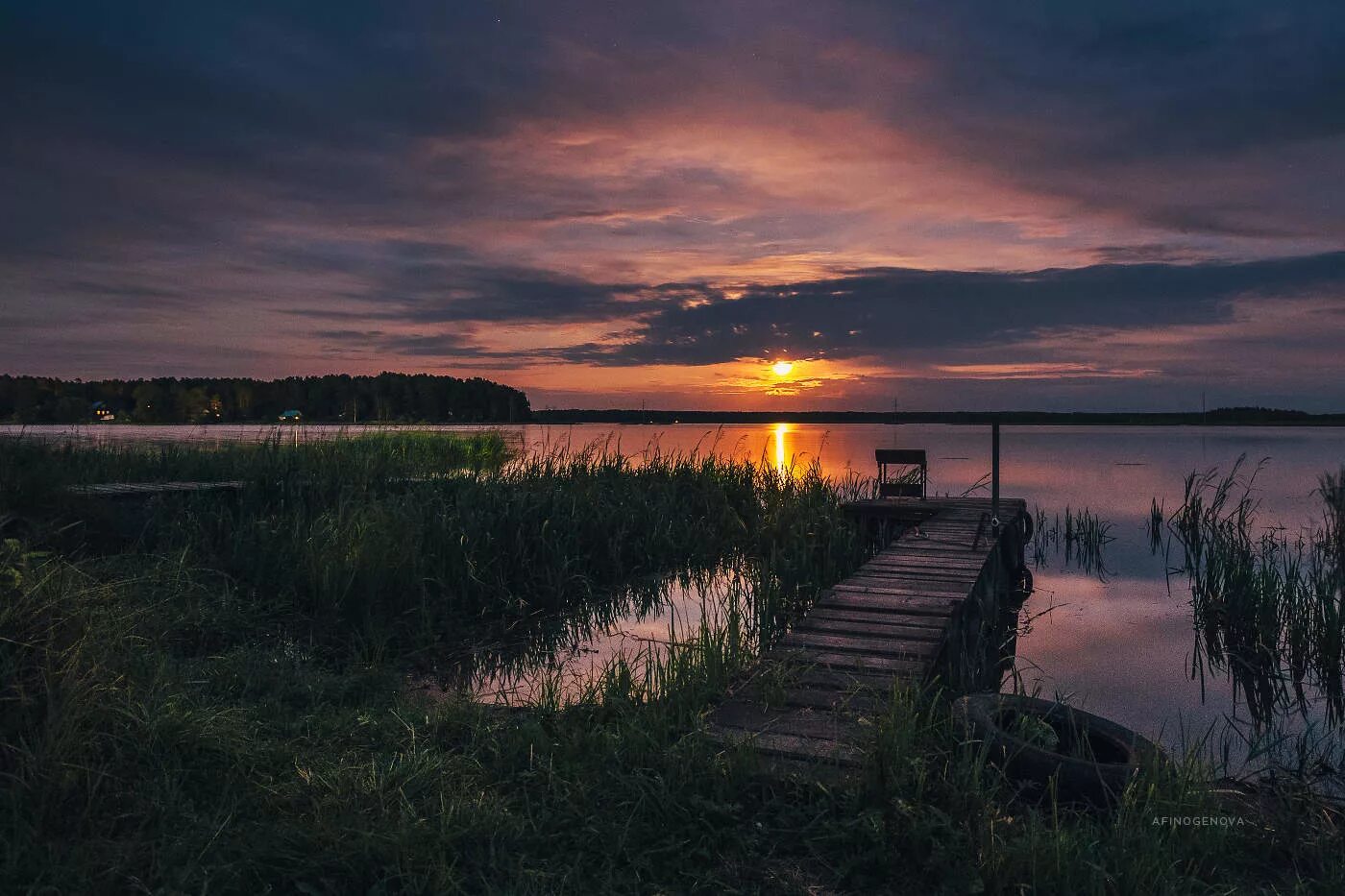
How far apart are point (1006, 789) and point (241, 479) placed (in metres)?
10.4

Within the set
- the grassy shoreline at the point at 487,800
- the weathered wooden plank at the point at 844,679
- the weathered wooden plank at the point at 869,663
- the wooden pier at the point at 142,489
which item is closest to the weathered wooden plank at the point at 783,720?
the grassy shoreline at the point at 487,800

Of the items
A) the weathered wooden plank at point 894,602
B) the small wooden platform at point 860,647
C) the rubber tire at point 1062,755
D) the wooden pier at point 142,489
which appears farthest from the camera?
the wooden pier at point 142,489

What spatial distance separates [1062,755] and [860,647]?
172 centimetres

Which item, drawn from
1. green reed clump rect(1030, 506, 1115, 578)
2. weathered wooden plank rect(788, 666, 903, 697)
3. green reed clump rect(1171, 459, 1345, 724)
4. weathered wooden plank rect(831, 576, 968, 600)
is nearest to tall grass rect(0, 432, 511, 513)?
weathered wooden plank rect(831, 576, 968, 600)

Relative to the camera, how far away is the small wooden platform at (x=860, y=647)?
399 centimetres

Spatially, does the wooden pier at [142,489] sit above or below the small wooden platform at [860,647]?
above

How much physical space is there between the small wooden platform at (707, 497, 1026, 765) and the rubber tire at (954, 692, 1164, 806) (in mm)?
477

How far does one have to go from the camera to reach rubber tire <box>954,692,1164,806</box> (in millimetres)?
3707

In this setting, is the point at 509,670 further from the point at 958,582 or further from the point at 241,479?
the point at 241,479

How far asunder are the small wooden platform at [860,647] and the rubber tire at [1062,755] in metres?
0.48

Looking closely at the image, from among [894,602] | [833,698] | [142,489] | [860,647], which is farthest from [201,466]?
[833,698]

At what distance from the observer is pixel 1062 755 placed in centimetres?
390

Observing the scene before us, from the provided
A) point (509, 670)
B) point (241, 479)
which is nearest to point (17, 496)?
point (241, 479)

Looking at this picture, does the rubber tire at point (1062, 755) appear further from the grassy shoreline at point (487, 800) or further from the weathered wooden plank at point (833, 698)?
the weathered wooden plank at point (833, 698)
